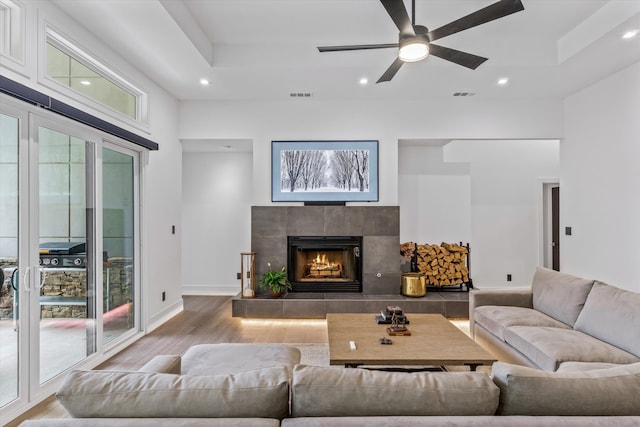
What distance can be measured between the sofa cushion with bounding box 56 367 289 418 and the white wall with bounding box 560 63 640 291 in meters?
4.24

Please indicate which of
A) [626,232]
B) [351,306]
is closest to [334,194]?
[351,306]

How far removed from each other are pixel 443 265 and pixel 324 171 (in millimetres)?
2249

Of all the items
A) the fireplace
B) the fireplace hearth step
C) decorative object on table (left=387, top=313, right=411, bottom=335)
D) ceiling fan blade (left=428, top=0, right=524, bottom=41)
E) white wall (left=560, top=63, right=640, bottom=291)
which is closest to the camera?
ceiling fan blade (left=428, top=0, right=524, bottom=41)

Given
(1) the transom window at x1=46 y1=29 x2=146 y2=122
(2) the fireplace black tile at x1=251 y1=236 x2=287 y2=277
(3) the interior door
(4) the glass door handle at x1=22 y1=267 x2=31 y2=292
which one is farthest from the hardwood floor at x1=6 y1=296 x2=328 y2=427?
(3) the interior door

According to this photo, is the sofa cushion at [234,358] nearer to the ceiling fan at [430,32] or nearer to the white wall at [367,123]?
the ceiling fan at [430,32]


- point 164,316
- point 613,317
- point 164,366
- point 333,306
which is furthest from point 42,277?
point 613,317

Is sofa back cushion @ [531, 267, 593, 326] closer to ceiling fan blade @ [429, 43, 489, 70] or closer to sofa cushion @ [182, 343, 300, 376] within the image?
ceiling fan blade @ [429, 43, 489, 70]

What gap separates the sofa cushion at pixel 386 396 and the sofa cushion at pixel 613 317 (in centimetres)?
200

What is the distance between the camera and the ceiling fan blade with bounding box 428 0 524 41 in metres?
2.13

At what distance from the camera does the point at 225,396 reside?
1170 mm

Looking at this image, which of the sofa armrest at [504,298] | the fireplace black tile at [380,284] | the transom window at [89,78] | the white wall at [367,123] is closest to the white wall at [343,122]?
the white wall at [367,123]

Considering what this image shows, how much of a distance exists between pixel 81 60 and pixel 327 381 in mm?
3453

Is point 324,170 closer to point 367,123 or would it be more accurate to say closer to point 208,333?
point 367,123

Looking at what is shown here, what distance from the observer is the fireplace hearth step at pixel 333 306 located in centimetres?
449
